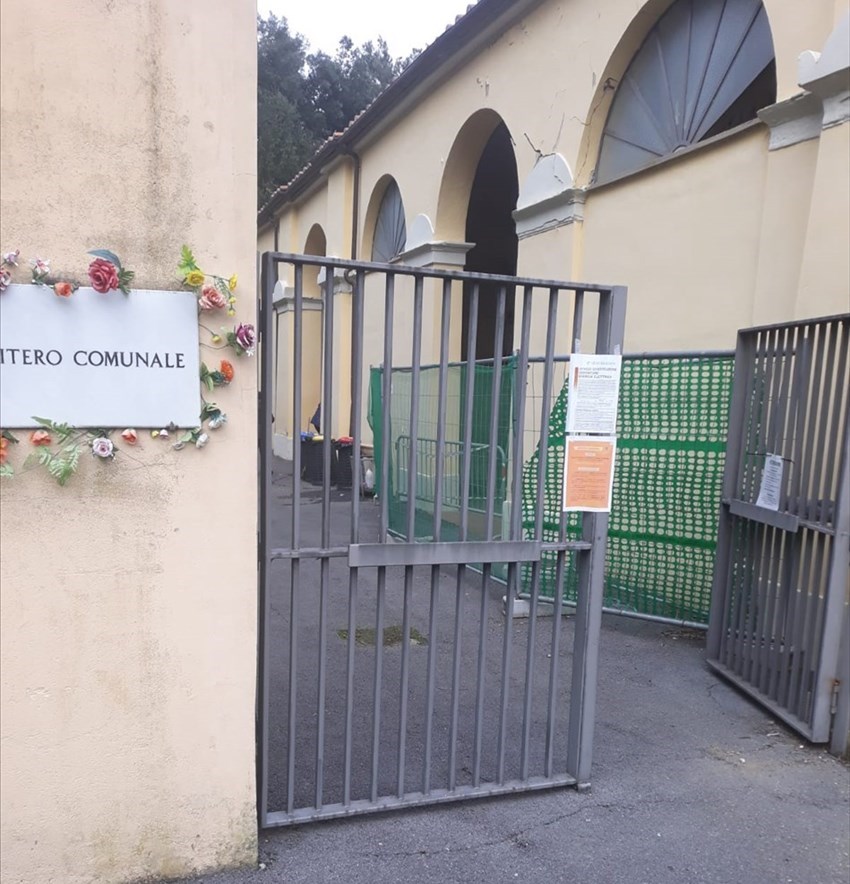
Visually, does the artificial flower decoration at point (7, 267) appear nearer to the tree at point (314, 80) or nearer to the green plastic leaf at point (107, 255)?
the green plastic leaf at point (107, 255)

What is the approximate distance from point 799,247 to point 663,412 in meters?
1.47

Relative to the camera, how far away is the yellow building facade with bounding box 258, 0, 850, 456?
4871mm

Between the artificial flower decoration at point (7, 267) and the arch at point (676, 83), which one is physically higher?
the arch at point (676, 83)

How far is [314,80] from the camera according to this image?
30.8 metres

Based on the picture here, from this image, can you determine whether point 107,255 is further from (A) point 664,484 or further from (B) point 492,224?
(B) point 492,224

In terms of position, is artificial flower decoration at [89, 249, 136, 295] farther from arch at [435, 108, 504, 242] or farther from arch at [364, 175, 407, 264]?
arch at [364, 175, 407, 264]

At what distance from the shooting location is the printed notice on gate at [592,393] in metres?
3.09

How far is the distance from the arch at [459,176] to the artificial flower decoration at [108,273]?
8.08 meters

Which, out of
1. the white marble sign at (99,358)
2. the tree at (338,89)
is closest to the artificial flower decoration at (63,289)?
the white marble sign at (99,358)

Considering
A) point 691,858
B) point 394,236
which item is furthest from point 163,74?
point 394,236

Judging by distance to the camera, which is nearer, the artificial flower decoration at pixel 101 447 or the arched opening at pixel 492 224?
the artificial flower decoration at pixel 101 447

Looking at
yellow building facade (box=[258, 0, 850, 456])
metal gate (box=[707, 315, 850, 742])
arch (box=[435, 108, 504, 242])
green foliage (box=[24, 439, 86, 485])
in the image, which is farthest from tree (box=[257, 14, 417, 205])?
green foliage (box=[24, 439, 86, 485])

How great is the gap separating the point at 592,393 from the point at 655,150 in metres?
4.70

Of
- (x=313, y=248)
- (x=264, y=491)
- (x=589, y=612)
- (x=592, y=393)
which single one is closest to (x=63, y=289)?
(x=264, y=491)
